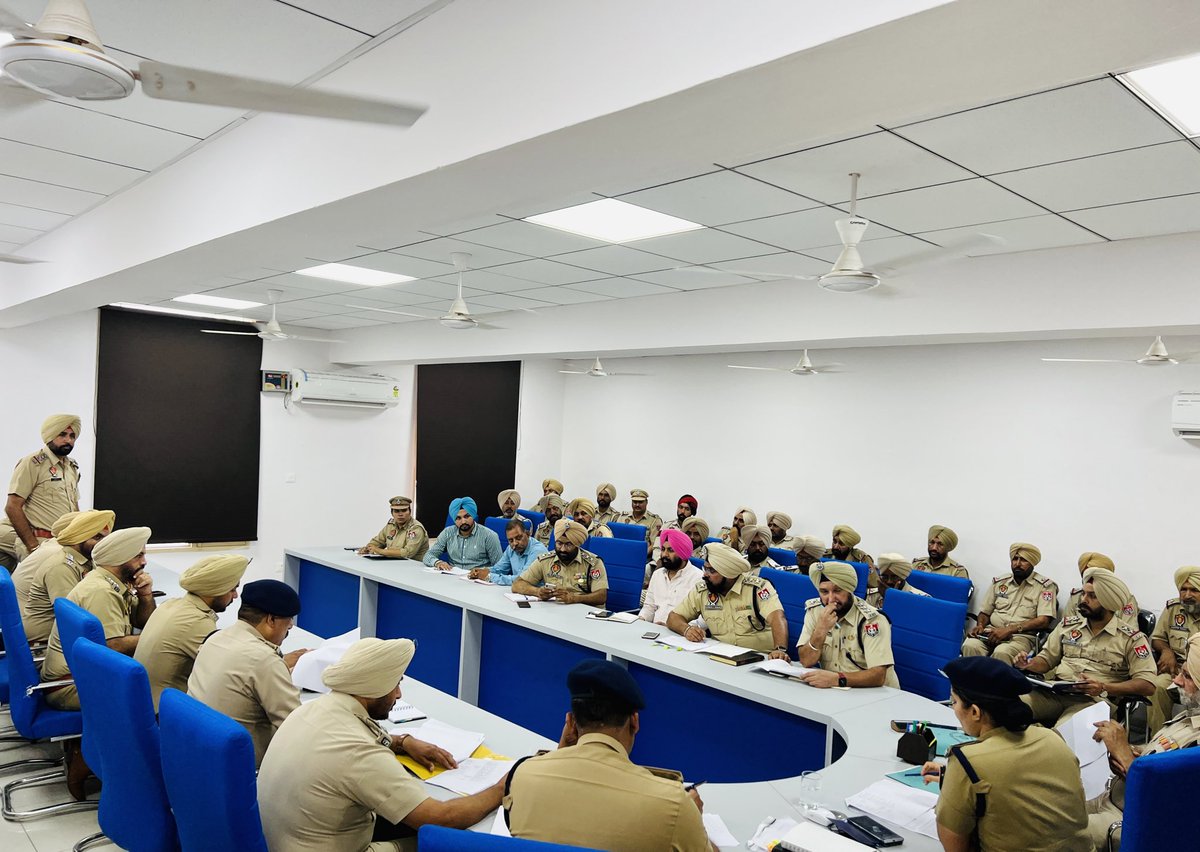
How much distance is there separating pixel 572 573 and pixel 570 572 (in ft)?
0.05

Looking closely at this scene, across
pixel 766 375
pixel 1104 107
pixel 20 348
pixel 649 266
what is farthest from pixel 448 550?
pixel 1104 107

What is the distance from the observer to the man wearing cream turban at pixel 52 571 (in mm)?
4152

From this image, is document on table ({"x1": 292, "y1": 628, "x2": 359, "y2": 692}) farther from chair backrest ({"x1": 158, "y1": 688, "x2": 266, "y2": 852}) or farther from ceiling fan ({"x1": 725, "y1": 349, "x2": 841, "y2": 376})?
ceiling fan ({"x1": 725, "y1": 349, "x2": 841, "y2": 376})

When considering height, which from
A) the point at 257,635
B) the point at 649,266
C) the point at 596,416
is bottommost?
the point at 257,635

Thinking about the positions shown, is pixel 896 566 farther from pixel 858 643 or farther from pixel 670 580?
pixel 858 643

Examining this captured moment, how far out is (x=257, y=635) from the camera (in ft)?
9.31

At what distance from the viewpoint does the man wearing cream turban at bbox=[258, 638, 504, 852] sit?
2.11m

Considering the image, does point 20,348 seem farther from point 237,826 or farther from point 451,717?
point 237,826

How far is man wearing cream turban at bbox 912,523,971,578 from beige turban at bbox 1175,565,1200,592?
5.34 feet

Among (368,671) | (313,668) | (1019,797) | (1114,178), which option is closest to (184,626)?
(313,668)

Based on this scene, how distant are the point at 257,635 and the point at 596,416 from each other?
26.7 ft

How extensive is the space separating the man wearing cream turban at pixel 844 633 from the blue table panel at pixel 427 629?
8.05ft

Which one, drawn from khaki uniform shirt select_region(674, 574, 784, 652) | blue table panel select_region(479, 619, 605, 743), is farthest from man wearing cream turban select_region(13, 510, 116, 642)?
khaki uniform shirt select_region(674, 574, 784, 652)

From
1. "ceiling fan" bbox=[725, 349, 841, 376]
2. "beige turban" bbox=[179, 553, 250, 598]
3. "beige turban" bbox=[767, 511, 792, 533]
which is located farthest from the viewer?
"beige turban" bbox=[767, 511, 792, 533]
